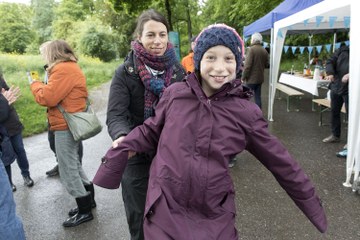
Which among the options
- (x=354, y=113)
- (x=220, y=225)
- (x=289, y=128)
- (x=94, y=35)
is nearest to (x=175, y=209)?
(x=220, y=225)

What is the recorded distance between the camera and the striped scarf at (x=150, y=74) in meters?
1.91

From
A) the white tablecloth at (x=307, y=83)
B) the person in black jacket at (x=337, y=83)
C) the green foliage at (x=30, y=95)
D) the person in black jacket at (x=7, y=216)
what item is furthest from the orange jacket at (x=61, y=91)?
the white tablecloth at (x=307, y=83)

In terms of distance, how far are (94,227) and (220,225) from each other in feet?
7.41

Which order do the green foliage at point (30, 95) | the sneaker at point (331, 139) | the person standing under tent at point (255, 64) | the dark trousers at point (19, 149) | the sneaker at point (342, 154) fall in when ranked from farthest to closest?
the green foliage at point (30, 95) < the person standing under tent at point (255, 64) < the sneaker at point (331, 139) < the sneaker at point (342, 154) < the dark trousers at point (19, 149)

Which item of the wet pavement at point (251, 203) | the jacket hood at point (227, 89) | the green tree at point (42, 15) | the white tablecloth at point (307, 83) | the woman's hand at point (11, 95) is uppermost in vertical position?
the green tree at point (42, 15)

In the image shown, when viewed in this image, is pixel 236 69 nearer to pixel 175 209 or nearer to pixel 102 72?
pixel 175 209

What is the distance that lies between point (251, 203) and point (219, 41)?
2.68 meters

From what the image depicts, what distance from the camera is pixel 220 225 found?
1.49 meters

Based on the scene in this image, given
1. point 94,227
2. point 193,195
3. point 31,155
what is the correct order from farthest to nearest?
point 31,155
point 94,227
point 193,195

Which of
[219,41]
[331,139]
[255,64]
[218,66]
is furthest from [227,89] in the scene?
[255,64]

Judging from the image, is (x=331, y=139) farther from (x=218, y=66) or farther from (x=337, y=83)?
(x=218, y=66)

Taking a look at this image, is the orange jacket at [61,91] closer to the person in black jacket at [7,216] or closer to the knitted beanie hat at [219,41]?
the person in black jacket at [7,216]

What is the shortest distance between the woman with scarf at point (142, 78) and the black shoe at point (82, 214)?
157 cm

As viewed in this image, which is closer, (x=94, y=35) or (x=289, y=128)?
(x=289, y=128)
